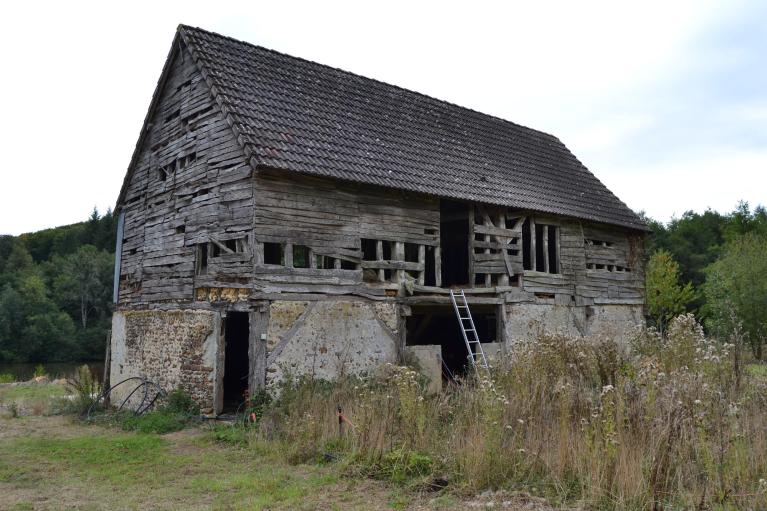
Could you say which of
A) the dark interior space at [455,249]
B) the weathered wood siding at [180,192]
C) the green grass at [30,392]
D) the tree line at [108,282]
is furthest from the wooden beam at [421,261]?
the tree line at [108,282]

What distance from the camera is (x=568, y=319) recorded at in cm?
1611

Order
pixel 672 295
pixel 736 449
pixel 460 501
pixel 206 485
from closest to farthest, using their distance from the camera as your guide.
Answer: pixel 736 449
pixel 460 501
pixel 206 485
pixel 672 295

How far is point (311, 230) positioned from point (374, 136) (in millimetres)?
3292

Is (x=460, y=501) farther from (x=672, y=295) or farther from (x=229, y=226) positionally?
(x=672, y=295)

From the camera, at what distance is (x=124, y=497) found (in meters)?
6.80

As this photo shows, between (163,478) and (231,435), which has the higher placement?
(231,435)

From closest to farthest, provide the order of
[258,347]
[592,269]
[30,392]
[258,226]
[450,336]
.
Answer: [258,347] < [258,226] < [592,269] < [450,336] < [30,392]

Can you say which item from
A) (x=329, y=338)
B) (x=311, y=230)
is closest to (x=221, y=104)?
(x=311, y=230)

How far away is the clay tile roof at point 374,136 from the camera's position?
11.9 metres

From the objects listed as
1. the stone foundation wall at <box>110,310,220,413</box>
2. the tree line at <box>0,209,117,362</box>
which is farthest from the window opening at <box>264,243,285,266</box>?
the tree line at <box>0,209,117,362</box>

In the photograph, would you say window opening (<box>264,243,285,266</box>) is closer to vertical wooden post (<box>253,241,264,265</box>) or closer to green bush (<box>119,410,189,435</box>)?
vertical wooden post (<box>253,241,264,265</box>)

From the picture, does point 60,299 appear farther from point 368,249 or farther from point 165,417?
point 165,417

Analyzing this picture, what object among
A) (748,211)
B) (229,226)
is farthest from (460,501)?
(748,211)

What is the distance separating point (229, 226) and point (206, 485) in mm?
5572
